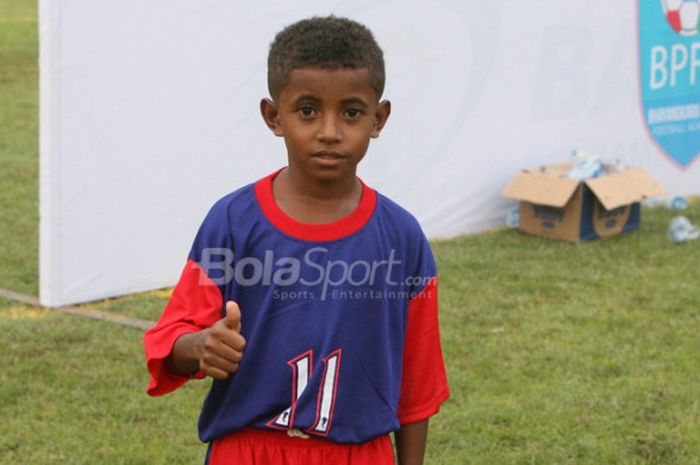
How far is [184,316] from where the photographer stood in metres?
2.46

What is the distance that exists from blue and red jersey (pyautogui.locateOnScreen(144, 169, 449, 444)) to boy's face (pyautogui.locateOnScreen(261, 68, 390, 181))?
123 millimetres

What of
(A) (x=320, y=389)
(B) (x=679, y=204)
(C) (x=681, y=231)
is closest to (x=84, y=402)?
(A) (x=320, y=389)

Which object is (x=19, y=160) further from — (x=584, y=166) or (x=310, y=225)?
(x=310, y=225)

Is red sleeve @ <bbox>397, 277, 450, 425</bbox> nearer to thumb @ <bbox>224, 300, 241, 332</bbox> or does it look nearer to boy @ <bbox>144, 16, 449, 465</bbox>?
boy @ <bbox>144, 16, 449, 465</bbox>

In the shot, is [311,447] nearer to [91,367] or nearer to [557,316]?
[91,367]

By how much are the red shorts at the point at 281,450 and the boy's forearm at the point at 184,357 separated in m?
0.23

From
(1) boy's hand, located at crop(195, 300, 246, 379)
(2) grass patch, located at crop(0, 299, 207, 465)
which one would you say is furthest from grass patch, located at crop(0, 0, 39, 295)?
(1) boy's hand, located at crop(195, 300, 246, 379)

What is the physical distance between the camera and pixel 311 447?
2.55 m

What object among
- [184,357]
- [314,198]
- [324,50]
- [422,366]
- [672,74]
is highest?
[324,50]

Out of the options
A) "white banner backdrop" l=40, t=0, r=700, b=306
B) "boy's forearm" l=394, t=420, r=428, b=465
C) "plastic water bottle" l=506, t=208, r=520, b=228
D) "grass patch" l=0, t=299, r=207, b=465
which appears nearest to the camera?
"boy's forearm" l=394, t=420, r=428, b=465

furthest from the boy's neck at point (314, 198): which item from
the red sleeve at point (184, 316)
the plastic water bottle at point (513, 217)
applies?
the plastic water bottle at point (513, 217)

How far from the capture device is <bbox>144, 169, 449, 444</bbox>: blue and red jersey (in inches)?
97.2

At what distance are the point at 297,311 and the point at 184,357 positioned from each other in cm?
25

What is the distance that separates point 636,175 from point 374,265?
244 inches
